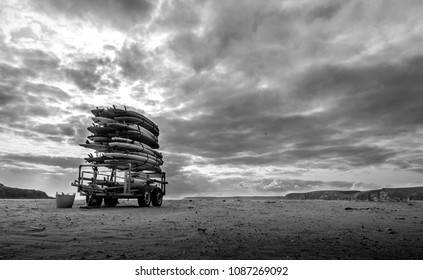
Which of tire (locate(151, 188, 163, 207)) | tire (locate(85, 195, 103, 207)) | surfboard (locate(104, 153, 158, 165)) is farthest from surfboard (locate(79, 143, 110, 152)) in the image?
tire (locate(151, 188, 163, 207))

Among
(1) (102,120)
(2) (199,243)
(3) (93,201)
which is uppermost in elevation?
(1) (102,120)

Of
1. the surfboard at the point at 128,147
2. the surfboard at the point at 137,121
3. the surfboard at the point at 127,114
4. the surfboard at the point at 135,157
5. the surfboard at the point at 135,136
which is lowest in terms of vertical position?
the surfboard at the point at 135,157

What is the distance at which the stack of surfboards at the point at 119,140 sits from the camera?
53.4 feet

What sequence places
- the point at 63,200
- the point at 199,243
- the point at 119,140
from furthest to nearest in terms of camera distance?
the point at 119,140
the point at 63,200
the point at 199,243

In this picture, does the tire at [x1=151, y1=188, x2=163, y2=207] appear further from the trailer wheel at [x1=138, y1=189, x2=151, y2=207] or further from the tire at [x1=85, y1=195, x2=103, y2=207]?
the tire at [x1=85, y1=195, x2=103, y2=207]

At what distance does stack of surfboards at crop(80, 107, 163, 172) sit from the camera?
16.3m

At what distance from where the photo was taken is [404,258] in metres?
5.26

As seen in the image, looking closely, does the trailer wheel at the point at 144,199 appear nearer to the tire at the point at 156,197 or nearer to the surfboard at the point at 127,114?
the tire at the point at 156,197

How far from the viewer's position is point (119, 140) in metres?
16.4

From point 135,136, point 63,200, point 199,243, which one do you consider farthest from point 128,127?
point 199,243

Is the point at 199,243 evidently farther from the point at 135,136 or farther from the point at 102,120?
the point at 102,120

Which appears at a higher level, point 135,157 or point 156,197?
point 135,157

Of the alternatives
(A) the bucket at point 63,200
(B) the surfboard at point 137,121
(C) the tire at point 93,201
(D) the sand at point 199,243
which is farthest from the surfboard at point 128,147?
(D) the sand at point 199,243
